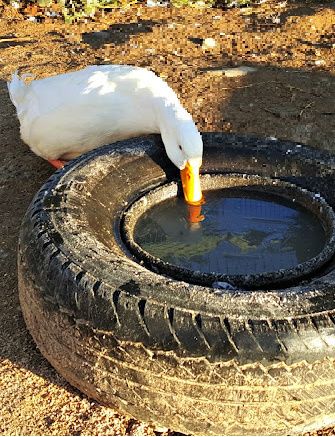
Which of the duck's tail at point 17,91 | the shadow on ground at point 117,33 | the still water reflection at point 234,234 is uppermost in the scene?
the duck's tail at point 17,91

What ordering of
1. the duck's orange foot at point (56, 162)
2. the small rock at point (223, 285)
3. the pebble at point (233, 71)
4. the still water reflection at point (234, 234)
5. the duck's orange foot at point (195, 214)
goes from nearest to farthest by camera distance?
the small rock at point (223, 285), the still water reflection at point (234, 234), the duck's orange foot at point (195, 214), the duck's orange foot at point (56, 162), the pebble at point (233, 71)

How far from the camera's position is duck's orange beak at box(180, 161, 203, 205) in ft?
11.5

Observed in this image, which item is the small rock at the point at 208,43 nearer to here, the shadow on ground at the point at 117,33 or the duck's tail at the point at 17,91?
the shadow on ground at the point at 117,33

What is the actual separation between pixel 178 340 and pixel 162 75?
4.16 meters

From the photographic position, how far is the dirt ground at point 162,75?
2727 mm

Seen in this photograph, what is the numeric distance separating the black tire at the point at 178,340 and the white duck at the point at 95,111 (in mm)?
1442

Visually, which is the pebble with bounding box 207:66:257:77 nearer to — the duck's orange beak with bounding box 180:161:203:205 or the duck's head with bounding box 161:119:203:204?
the duck's head with bounding box 161:119:203:204

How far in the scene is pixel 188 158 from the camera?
3527 millimetres

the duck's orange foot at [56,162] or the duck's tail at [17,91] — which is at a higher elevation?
the duck's tail at [17,91]

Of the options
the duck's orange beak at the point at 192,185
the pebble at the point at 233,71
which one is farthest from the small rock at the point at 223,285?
the pebble at the point at 233,71

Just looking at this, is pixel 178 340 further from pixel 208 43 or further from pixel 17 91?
pixel 208 43

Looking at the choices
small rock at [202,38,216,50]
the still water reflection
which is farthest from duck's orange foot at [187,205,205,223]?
small rock at [202,38,216,50]

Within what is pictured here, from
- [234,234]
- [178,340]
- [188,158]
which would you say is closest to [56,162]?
[188,158]

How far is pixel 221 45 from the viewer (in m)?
6.82
